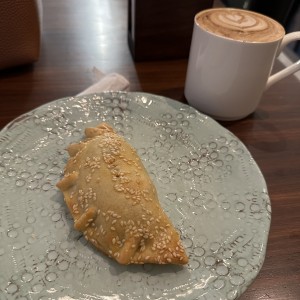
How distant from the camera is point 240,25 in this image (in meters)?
0.87

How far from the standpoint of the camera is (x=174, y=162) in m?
0.82

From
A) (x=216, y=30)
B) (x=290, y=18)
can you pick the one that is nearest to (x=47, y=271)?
(x=216, y=30)

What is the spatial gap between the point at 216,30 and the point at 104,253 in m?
0.62

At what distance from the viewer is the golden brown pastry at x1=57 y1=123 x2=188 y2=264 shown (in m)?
0.60

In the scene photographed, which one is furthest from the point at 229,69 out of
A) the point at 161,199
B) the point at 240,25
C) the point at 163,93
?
the point at 161,199

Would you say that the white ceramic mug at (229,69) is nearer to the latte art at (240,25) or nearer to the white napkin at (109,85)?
the latte art at (240,25)

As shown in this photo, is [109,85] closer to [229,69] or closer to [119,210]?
[229,69]

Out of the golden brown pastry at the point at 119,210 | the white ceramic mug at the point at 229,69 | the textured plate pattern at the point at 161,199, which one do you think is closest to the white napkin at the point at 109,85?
the textured plate pattern at the point at 161,199

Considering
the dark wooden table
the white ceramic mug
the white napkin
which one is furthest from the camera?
the white napkin

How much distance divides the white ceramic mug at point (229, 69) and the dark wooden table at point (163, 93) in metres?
0.08

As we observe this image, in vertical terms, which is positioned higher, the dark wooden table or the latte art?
the latte art

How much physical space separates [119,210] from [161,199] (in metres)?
0.13

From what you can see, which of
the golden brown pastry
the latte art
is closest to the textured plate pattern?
the golden brown pastry

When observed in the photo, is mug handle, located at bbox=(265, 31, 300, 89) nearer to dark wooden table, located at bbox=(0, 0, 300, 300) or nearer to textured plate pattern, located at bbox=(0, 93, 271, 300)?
dark wooden table, located at bbox=(0, 0, 300, 300)
